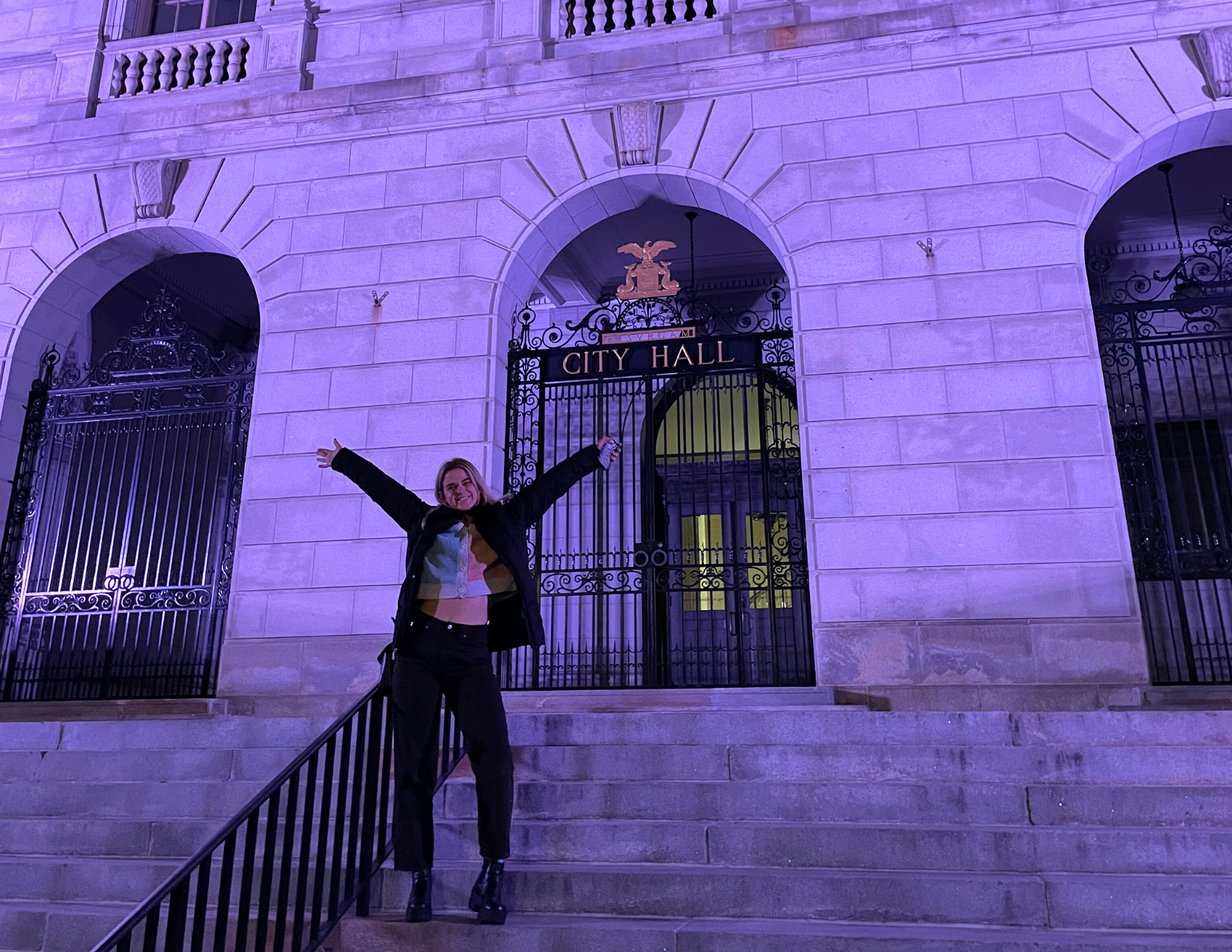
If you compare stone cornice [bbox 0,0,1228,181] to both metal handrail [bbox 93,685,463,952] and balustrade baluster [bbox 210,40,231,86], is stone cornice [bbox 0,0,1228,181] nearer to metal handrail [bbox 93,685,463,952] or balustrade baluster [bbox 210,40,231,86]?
balustrade baluster [bbox 210,40,231,86]

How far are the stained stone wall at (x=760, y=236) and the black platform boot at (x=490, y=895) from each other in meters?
4.07

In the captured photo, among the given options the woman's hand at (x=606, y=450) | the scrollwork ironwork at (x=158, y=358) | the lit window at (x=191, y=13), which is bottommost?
the woman's hand at (x=606, y=450)

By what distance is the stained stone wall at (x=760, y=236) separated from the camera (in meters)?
7.62

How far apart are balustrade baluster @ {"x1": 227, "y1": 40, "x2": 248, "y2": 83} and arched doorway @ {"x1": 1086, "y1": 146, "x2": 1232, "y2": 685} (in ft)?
27.8

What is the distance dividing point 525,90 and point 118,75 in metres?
4.57

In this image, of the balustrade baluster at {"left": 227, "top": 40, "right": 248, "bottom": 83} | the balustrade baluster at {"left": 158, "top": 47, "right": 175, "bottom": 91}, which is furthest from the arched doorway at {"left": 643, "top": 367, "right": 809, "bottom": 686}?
the balustrade baluster at {"left": 158, "top": 47, "right": 175, "bottom": 91}

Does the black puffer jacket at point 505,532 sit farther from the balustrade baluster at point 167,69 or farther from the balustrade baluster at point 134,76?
the balustrade baluster at point 134,76

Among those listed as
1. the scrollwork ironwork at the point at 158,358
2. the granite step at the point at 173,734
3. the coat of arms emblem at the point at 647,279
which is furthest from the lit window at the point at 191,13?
the granite step at the point at 173,734

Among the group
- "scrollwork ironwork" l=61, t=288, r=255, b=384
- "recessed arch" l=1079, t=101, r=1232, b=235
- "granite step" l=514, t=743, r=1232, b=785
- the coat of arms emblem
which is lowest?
"granite step" l=514, t=743, r=1232, b=785

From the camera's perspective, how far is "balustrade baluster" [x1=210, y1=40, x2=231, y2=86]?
10375 mm

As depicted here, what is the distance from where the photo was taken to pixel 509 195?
9.27 m

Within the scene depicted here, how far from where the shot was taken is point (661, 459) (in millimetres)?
12539

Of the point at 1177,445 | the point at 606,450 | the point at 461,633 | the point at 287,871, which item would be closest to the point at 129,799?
the point at 287,871

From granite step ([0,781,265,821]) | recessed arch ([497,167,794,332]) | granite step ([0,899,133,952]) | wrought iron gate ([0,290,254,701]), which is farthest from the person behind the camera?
wrought iron gate ([0,290,254,701])
